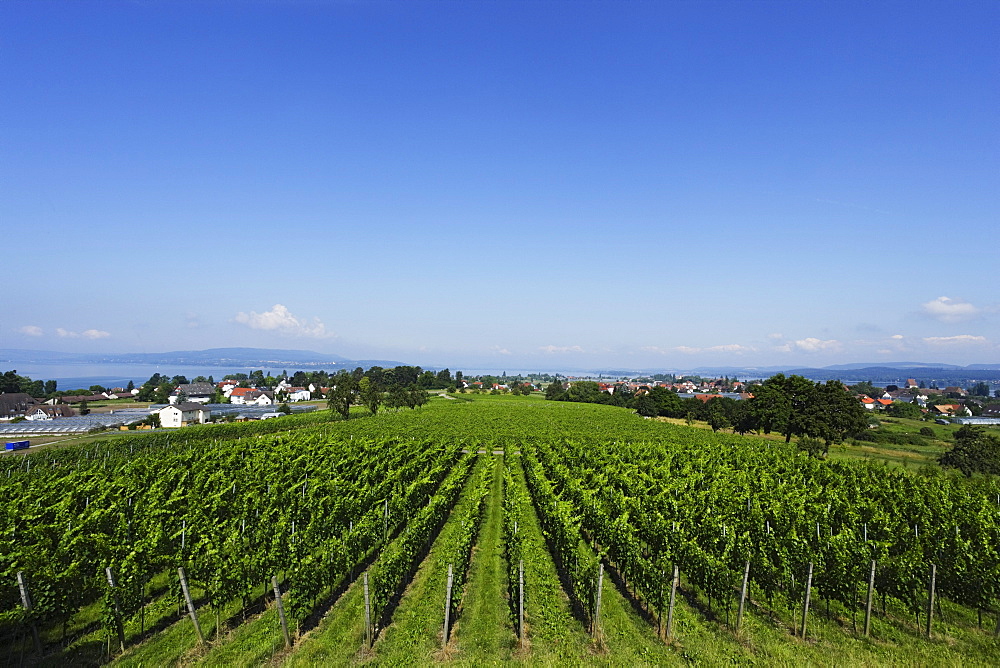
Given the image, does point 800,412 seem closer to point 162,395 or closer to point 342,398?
point 342,398

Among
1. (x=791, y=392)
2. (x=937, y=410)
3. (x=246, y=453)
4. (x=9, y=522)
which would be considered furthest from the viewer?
(x=937, y=410)

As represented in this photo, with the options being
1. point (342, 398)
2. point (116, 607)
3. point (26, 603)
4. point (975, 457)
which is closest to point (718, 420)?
point (975, 457)

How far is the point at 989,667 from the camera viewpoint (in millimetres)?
9695

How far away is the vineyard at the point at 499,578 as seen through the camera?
10266mm

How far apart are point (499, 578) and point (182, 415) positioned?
69693mm

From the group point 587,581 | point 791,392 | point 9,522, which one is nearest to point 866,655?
point 587,581

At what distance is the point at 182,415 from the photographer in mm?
67188

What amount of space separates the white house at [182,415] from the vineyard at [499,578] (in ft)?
169

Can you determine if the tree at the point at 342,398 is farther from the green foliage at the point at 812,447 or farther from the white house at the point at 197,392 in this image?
the white house at the point at 197,392

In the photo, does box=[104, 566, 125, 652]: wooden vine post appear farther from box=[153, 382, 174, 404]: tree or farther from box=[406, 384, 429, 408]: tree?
box=[153, 382, 174, 404]: tree

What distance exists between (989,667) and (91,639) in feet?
62.3

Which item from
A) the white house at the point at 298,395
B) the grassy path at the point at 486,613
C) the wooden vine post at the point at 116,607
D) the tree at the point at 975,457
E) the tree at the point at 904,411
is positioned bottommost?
the tree at the point at 904,411

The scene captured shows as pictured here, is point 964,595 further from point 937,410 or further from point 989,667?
point 937,410

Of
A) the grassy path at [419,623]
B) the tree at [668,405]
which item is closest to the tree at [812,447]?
the grassy path at [419,623]
